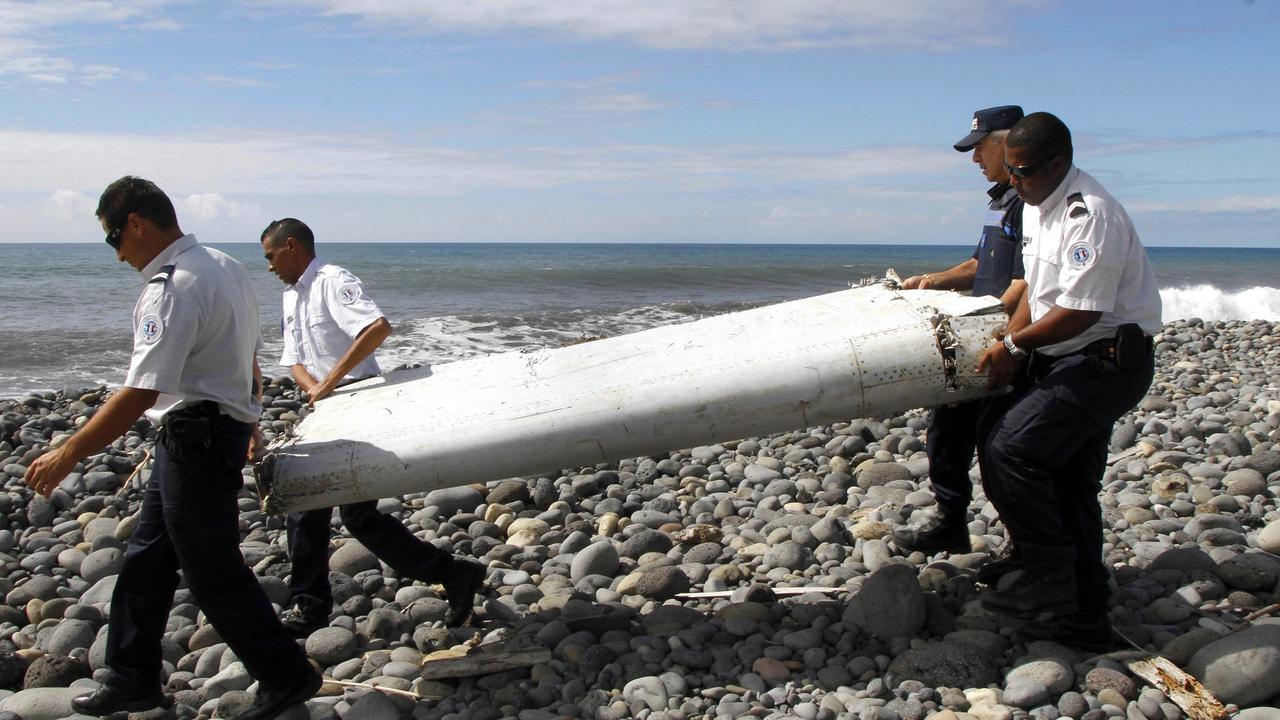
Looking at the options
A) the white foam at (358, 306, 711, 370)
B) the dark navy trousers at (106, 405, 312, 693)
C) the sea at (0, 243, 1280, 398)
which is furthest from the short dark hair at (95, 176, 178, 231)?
the white foam at (358, 306, 711, 370)

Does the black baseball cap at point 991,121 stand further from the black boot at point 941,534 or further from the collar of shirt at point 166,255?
the collar of shirt at point 166,255

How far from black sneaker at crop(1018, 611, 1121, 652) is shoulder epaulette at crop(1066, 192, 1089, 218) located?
4.69ft

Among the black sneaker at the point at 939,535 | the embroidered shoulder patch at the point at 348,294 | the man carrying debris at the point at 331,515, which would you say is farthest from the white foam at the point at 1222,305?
the embroidered shoulder patch at the point at 348,294

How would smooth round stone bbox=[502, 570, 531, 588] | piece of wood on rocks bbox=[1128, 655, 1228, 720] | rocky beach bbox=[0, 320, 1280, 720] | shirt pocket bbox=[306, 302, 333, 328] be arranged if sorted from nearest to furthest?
1. piece of wood on rocks bbox=[1128, 655, 1228, 720]
2. rocky beach bbox=[0, 320, 1280, 720]
3. shirt pocket bbox=[306, 302, 333, 328]
4. smooth round stone bbox=[502, 570, 531, 588]

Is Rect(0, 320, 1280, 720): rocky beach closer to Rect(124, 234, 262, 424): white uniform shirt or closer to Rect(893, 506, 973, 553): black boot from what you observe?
Rect(893, 506, 973, 553): black boot

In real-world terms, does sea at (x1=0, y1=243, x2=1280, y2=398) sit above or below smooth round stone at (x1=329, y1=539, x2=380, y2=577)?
above

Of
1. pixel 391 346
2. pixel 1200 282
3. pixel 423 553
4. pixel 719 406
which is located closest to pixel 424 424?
pixel 423 553

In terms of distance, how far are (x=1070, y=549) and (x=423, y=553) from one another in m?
2.63

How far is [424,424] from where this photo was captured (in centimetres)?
398

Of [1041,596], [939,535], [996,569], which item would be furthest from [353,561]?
[1041,596]

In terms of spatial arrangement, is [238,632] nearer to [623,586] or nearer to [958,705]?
[623,586]

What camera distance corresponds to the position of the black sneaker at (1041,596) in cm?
Result: 358

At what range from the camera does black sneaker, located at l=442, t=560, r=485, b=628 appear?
4492 millimetres

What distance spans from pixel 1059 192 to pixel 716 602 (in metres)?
2.24
